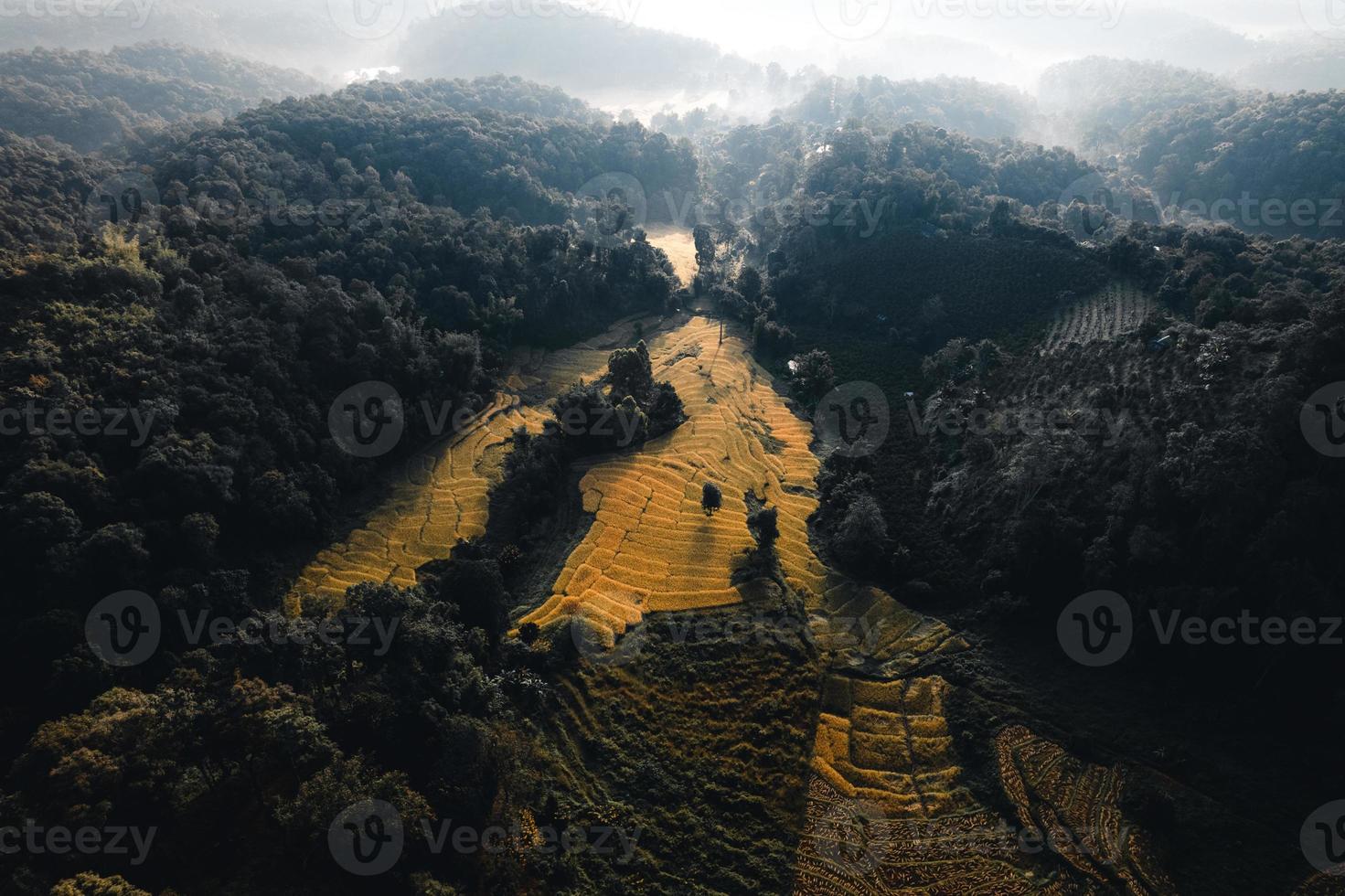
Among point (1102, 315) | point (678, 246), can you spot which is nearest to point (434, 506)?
point (1102, 315)

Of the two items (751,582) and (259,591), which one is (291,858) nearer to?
(259,591)

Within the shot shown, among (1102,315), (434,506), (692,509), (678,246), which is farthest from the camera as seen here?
(678,246)

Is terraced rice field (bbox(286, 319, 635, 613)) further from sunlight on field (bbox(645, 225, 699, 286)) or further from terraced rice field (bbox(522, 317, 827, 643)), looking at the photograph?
sunlight on field (bbox(645, 225, 699, 286))

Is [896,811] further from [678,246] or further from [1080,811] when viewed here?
[678,246]

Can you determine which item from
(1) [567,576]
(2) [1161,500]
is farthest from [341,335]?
(2) [1161,500]

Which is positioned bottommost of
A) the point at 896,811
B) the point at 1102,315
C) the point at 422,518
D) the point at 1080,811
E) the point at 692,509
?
the point at 422,518

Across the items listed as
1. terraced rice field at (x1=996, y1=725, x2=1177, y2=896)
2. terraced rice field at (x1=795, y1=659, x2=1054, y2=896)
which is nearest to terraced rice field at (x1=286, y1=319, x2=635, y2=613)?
terraced rice field at (x1=795, y1=659, x2=1054, y2=896)

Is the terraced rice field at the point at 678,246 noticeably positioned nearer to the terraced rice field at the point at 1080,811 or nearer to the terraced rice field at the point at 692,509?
the terraced rice field at the point at 692,509
